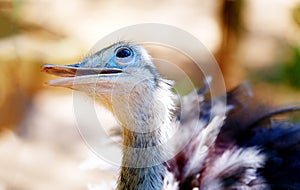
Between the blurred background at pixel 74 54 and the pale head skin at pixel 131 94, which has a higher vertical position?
the blurred background at pixel 74 54

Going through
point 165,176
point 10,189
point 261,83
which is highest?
point 261,83

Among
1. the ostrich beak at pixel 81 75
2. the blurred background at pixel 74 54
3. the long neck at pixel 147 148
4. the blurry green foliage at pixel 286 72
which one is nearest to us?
the ostrich beak at pixel 81 75

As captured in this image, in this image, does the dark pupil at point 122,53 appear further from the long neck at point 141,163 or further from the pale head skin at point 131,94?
the long neck at point 141,163

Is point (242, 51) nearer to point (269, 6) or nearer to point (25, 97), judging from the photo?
point (269, 6)

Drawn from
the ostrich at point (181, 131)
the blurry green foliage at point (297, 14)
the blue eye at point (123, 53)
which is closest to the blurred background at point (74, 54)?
the blurry green foliage at point (297, 14)

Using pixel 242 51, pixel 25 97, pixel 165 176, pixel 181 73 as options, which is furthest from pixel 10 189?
pixel 242 51

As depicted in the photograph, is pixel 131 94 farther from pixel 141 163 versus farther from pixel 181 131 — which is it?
pixel 181 131

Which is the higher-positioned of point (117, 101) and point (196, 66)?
point (196, 66)
